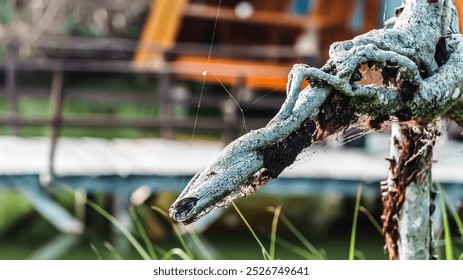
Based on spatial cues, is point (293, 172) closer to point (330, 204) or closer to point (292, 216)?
point (292, 216)

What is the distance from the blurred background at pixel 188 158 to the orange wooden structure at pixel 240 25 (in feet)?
0.05

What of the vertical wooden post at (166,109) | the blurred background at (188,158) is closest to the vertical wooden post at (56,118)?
the blurred background at (188,158)

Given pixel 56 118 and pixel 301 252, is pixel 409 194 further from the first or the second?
pixel 56 118

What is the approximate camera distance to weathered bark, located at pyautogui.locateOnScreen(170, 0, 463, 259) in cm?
108

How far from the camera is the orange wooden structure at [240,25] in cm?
826

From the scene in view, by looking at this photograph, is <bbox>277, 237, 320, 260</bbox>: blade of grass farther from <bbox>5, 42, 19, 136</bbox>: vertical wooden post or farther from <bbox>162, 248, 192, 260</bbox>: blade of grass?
<bbox>5, 42, 19, 136</bbox>: vertical wooden post

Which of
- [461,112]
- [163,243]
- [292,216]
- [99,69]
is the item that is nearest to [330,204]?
[292,216]

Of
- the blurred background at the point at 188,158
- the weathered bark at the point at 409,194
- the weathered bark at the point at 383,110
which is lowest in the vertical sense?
the blurred background at the point at 188,158

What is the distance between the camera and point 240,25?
9461 mm

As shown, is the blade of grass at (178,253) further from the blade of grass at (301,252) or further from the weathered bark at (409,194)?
the weathered bark at (409,194)

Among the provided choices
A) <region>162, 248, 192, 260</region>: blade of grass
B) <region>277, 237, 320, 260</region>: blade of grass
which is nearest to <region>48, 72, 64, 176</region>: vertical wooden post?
<region>277, 237, 320, 260</region>: blade of grass

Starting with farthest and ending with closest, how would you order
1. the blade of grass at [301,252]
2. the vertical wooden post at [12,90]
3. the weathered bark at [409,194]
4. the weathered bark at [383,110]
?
the vertical wooden post at [12,90], the blade of grass at [301,252], the weathered bark at [409,194], the weathered bark at [383,110]

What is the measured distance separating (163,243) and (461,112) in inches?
173

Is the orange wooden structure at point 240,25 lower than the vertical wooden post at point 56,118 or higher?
higher
